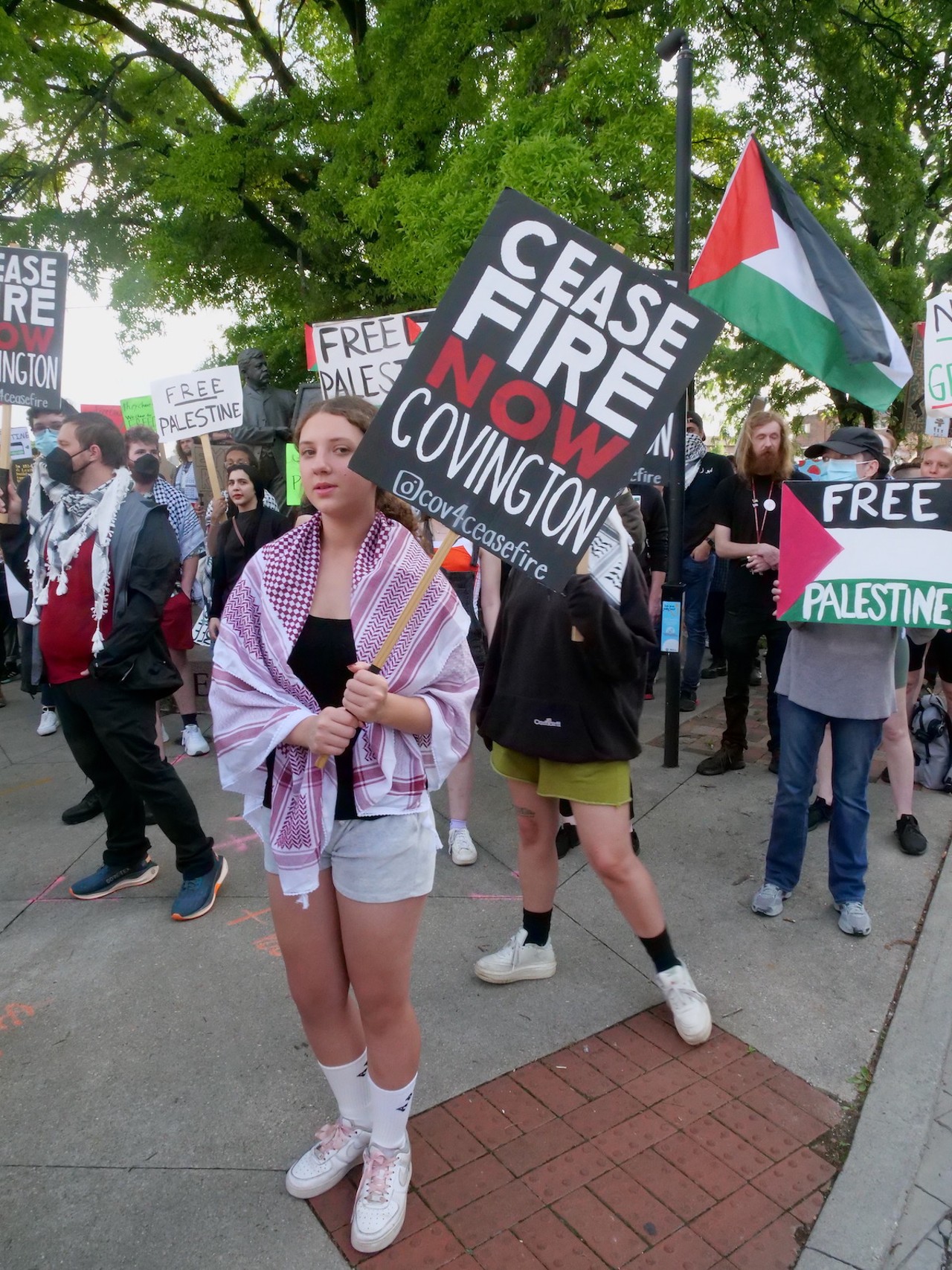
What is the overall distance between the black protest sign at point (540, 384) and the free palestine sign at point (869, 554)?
169 cm

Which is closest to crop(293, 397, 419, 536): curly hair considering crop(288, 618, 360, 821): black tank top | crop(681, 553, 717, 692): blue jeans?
crop(288, 618, 360, 821): black tank top

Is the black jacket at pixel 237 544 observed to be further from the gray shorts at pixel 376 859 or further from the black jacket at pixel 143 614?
the gray shorts at pixel 376 859

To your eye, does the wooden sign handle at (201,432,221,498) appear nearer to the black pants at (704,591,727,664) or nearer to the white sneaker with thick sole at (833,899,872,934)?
the black pants at (704,591,727,664)

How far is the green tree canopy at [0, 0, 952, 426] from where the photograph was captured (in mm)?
8289

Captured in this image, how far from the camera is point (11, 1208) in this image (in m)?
2.32

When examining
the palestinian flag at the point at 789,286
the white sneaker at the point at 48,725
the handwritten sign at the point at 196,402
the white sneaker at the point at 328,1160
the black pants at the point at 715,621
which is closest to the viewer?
the white sneaker at the point at 328,1160

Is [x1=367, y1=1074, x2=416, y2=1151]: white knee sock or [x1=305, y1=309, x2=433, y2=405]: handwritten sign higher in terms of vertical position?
[x1=305, y1=309, x2=433, y2=405]: handwritten sign

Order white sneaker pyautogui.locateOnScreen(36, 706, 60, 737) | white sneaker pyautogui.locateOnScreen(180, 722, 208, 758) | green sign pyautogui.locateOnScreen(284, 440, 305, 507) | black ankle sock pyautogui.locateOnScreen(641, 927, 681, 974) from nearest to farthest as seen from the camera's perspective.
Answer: black ankle sock pyautogui.locateOnScreen(641, 927, 681, 974), green sign pyautogui.locateOnScreen(284, 440, 305, 507), white sneaker pyautogui.locateOnScreen(180, 722, 208, 758), white sneaker pyautogui.locateOnScreen(36, 706, 60, 737)

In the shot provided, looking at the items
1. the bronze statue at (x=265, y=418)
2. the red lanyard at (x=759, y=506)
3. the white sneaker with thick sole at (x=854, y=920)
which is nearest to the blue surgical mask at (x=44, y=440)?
the bronze statue at (x=265, y=418)

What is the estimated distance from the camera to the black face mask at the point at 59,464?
3736 mm

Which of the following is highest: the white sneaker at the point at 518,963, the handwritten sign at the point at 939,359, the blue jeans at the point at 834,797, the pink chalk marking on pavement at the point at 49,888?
the handwritten sign at the point at 939,359

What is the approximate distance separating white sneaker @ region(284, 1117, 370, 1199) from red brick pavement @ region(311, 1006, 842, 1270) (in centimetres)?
4

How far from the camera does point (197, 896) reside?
380 centimetres

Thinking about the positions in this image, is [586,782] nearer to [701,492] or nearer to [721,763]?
[721,763]
